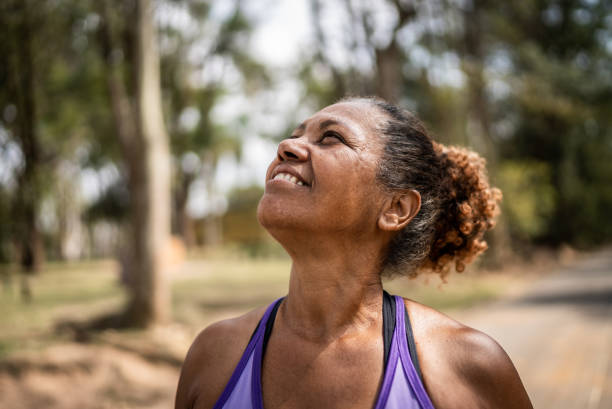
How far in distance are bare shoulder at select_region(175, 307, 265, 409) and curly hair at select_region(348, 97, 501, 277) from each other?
0.54 metres

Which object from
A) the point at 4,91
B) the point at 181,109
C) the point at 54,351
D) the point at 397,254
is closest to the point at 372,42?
the point at 4,91

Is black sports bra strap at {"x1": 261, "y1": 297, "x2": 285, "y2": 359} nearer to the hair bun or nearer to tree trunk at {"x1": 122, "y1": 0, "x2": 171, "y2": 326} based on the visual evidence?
the hair bun

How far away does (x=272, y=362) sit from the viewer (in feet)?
5.45

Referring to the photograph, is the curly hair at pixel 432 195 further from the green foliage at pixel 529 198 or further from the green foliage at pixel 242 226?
the green foliage at pixel 242 226

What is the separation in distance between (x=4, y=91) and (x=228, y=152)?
24051 millimetres

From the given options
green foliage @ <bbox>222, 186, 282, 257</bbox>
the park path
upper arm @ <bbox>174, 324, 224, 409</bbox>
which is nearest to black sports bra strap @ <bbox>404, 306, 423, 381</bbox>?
upper arm @ <bbox>174, 324, 224, 409</bbox>

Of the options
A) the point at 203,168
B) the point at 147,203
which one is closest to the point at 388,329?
the point at 147,203

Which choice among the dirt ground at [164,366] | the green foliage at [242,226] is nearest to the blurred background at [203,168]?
the dirt ground at [164,366]

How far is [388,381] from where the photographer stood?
1.50 metres

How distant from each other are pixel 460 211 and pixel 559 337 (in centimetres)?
629

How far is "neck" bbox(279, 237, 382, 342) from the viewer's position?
5.49 feet

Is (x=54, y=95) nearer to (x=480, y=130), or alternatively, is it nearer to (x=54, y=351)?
(x=54, y=351)

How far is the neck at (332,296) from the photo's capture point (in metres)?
1.67

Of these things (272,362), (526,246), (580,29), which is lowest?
(526,246)
